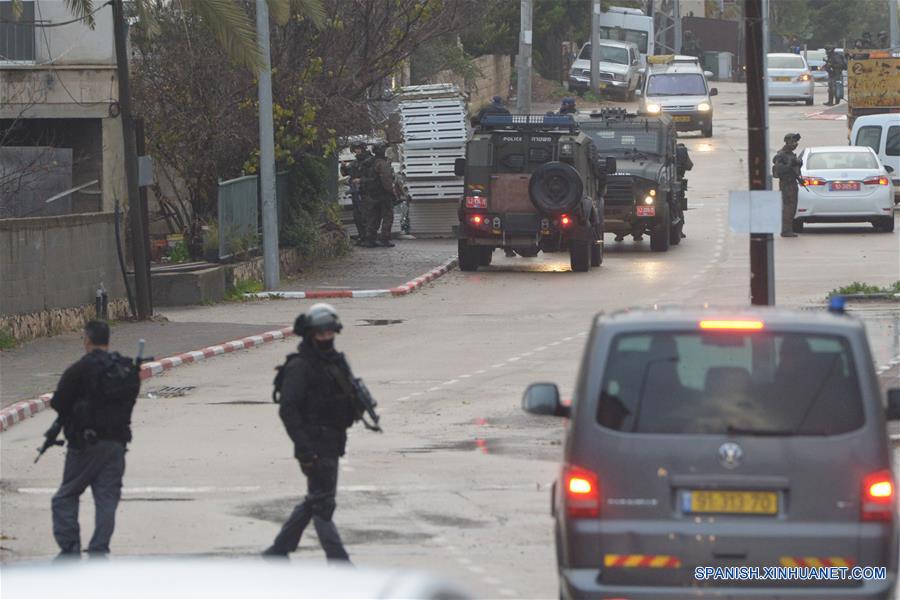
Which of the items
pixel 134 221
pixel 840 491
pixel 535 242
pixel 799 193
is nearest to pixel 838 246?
pixel 799 193

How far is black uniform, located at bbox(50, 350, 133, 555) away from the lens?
379 inches

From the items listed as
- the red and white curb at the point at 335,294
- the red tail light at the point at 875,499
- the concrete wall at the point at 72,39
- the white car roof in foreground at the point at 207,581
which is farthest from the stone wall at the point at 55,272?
the white car roof in foreground at the point at 207,581

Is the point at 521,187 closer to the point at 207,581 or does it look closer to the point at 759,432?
the point at 759,432

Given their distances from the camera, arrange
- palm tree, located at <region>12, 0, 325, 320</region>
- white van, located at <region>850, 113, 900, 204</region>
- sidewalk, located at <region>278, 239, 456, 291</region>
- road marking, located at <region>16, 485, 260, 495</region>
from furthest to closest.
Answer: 1. white van, located at <region>850, 113, 900, 204</region>
2. sidewalk, located at <region>278, 239, 456, 291</region>
3. palm tree, located at <region>12, 0, 325, 320</region>
4. road marking, located at <region>16, 485, 260, 495</region>

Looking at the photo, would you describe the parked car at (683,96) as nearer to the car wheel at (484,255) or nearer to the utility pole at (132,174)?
the car wheel at (484,255)

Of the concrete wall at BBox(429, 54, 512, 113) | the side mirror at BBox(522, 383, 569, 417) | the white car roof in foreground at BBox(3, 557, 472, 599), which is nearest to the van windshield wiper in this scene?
the side mirror at BBox(522, 383, 569, 417)

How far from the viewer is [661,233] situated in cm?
3056

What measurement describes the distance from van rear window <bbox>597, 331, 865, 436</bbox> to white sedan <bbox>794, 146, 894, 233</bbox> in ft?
80.9

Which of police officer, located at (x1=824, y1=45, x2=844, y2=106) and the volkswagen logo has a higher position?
police officer, located at (x1=824, y1=45, x2=844, y2=106)

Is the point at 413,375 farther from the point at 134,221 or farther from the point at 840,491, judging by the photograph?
the point at 840,491

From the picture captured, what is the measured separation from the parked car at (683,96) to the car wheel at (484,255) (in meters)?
23.6

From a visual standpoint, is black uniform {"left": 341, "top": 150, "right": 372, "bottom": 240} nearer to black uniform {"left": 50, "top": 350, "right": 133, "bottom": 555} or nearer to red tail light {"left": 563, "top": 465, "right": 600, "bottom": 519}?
black uniform {"left": 50, "top": 350, "right": 133, "bottom": 555}

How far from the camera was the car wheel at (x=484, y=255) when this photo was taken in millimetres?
28766

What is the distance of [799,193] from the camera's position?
31.9 m
